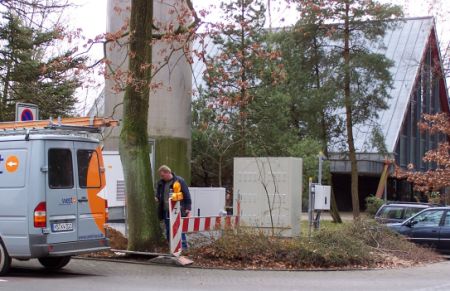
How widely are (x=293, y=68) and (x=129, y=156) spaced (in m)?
18.3

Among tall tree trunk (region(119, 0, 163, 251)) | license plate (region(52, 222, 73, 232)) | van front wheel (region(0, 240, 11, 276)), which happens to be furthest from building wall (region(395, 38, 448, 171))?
van front wheel (region(0, 240, 11, 276))

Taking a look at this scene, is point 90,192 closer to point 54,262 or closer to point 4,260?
point 54,262

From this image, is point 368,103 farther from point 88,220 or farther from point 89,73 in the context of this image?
point 88,220

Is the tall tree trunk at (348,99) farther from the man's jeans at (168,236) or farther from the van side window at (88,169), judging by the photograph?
the van side window at (88,169)

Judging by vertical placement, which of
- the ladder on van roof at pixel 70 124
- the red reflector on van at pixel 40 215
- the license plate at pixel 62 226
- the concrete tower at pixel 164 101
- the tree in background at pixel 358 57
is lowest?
the license plate at pixel 62 226

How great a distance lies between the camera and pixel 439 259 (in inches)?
615

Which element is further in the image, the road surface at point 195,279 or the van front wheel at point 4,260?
the van front wheel at point 4,260

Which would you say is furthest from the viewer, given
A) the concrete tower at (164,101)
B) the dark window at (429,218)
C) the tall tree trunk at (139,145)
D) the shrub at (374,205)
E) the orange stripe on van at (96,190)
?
the shrub at (374,205)

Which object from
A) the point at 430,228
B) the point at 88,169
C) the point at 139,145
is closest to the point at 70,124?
the point at 88,169

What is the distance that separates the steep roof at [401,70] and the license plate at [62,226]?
2902cm

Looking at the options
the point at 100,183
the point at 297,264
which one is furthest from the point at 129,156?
the point at 297,264

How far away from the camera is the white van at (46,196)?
10.4 metres

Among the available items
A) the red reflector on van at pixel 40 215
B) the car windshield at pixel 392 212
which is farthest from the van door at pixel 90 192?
the car windshield at pixel 392 212

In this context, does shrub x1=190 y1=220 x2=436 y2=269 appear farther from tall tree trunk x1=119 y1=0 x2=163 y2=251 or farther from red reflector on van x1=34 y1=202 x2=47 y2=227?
red reflector on van x1=34 y1=202 x2=47 y2=227
